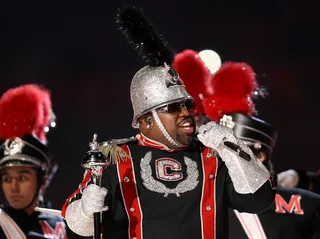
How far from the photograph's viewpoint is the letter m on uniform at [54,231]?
5.32 meters

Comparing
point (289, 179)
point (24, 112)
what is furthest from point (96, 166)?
point (289, 179)

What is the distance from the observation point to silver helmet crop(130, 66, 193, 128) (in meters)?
3.67

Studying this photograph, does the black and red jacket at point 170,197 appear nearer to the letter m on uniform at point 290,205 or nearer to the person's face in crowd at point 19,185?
the letter m on uniform at point 290,205

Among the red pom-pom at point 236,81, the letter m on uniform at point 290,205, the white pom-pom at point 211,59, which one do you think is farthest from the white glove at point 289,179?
the white pom-pom at point 211,59

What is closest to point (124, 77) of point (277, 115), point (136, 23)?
point (277, 115)

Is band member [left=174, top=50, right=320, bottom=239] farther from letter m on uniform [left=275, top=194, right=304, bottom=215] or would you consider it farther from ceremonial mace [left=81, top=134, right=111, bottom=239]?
ceremonial mace [left=81, top=134, right=111, bottom=239]

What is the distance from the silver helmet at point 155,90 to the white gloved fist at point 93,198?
50 cm

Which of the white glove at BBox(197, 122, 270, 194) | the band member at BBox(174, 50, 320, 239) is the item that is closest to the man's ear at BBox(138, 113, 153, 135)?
the white glove at BBox(197, 122, 270, 194)

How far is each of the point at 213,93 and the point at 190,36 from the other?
1.58 metres

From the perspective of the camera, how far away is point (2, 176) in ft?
17.6

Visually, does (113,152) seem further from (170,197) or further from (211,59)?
(211,59)

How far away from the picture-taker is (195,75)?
5.38 m

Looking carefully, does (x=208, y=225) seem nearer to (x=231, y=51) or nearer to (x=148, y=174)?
(x=148, y=174)

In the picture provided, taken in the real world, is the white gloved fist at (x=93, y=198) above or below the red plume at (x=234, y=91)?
below
